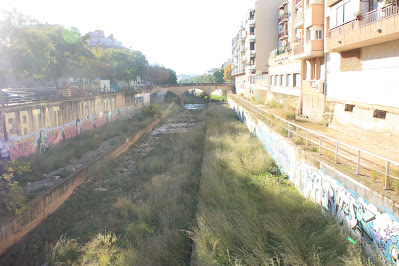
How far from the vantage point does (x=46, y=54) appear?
70.5 feet

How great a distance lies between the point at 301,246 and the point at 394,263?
65.3 inches

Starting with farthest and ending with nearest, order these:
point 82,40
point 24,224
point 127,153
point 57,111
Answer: point 82,40 < point 127,153 < point 57,111 < point 24,224

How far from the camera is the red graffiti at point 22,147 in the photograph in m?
14.7

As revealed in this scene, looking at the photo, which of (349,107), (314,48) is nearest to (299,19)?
(314,48)

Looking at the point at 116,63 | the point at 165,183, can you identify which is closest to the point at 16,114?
the point at 165,183

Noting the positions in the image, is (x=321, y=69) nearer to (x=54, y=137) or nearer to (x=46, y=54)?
(x=54, y=137)

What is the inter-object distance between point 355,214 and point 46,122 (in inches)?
682

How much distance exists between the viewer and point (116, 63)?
47.4m

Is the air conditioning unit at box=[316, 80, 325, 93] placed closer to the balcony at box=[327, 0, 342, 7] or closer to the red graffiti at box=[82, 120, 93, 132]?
the balcony at box=[327, 0, 342, 7]

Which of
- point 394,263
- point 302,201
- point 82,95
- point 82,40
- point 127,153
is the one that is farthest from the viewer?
point 82,40

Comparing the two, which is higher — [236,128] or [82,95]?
[82,95]

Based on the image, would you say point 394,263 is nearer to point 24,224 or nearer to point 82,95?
point 24,224

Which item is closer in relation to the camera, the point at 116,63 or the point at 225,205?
the point at 225,205

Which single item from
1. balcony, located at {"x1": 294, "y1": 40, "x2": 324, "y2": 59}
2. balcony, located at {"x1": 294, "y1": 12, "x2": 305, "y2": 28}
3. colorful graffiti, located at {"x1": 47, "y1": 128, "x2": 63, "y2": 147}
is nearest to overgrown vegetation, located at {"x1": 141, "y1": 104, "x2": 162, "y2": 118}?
colorful graffiti, located at {"x1": 47, "y1": 128, "x2": 63, "y2": 147}
